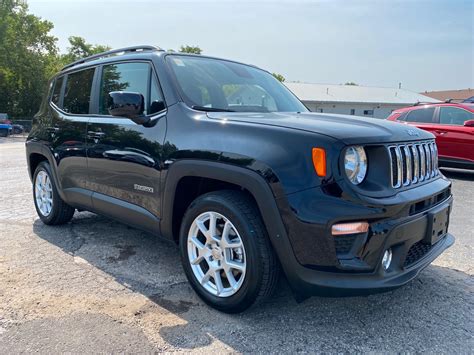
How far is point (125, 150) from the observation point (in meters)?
3.45

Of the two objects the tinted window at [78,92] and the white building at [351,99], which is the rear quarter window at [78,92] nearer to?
the tinted window at [78,92]

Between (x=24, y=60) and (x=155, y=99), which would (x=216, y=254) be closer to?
(x=155, y=99)

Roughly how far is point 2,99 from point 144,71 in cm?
4169

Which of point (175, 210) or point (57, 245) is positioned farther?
point (57, 245)

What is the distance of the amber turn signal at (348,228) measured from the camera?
7.47 ft

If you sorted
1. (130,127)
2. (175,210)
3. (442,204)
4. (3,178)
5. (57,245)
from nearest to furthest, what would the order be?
(442,204) → (175,210) → (130,127) → (57,245) → (3,178)

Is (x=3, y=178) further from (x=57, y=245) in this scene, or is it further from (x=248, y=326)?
(x=248, y=326)

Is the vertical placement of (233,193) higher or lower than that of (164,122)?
lower

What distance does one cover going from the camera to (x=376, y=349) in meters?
2.44

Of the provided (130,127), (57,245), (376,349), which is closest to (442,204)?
(376,349)

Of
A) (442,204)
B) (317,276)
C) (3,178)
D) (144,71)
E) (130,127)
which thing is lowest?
(3,178)

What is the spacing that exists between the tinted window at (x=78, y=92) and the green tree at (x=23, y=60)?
3658 cm

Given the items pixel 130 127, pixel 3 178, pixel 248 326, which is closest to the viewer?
pixel 248 326

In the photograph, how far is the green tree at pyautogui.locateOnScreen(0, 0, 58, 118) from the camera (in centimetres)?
3656
